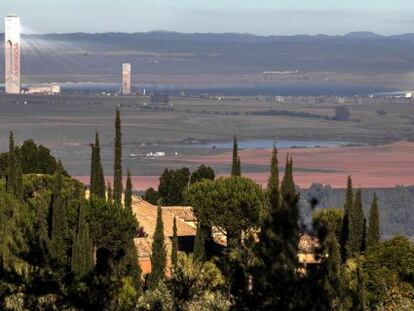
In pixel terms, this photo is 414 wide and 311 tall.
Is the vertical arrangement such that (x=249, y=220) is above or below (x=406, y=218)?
above

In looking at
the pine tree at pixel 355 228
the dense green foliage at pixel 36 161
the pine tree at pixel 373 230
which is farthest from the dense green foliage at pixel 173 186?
the pine tree at pixel 373 230

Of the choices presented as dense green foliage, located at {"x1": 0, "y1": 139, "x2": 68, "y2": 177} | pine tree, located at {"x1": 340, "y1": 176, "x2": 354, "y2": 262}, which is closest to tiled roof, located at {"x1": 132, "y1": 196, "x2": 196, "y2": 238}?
dense green foliage, located at {"x1": 0, "y1": 139, "x2": 68, "y2": 177}

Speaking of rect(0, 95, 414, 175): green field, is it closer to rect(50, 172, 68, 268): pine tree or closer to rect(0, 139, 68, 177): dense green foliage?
rect(0, 139, 68, 177): dense green foliage

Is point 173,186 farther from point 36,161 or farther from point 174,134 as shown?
point 174,134

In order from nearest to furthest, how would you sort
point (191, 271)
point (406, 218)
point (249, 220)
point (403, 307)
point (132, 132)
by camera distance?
point (403, 307) → point (191, 271) → point (249, 220) → point (406, 218) → point (132, 132)

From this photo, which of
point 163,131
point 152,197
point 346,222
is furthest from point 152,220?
point 163,131

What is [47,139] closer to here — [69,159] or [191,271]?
[69,159]

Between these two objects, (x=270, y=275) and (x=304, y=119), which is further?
(x=304, y=119)

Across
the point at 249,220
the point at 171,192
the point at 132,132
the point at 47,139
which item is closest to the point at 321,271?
the point at 249,220
